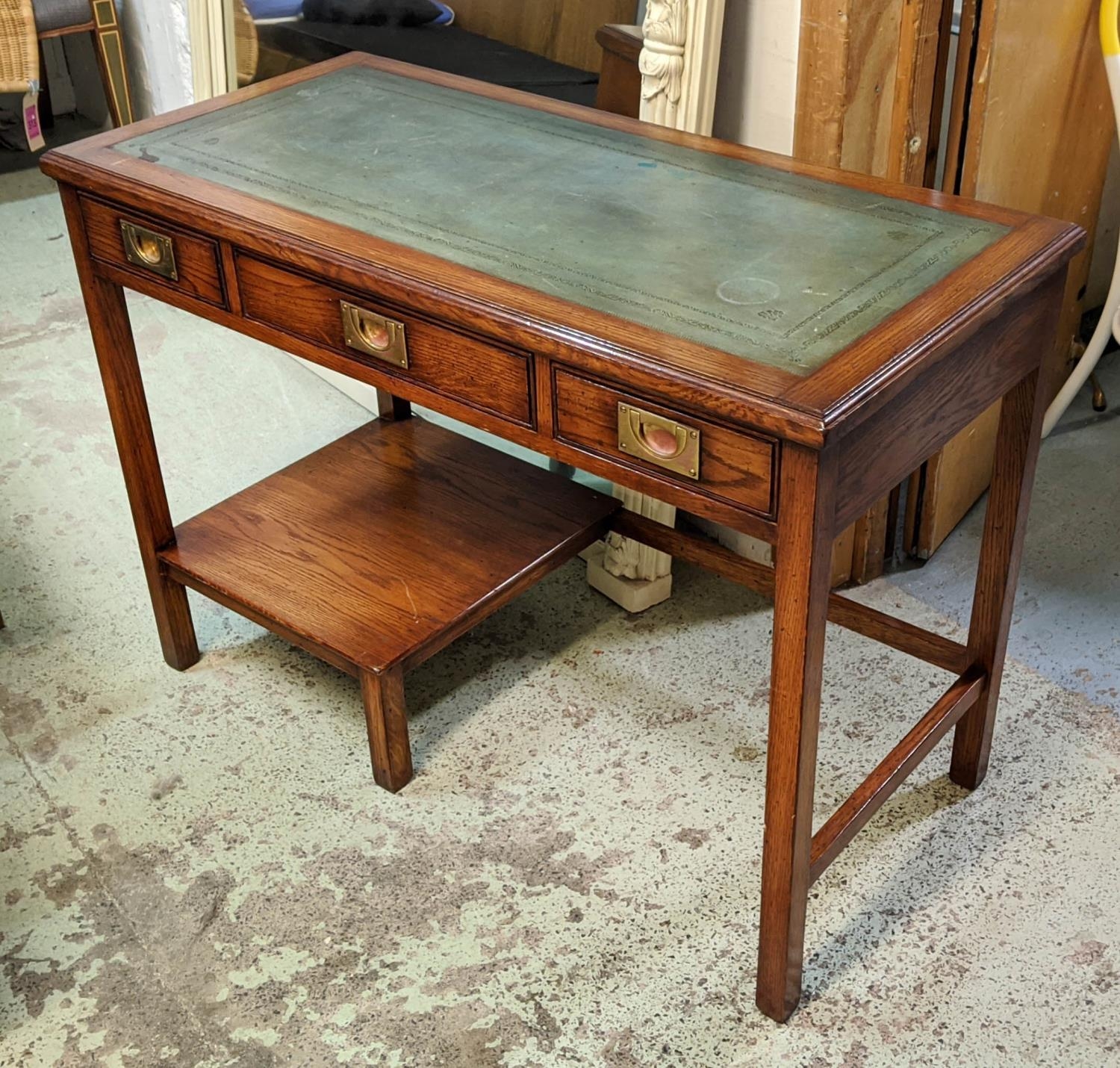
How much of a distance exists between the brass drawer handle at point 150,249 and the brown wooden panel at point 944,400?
1.05m

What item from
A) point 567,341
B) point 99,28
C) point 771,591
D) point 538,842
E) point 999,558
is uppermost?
point 567,341

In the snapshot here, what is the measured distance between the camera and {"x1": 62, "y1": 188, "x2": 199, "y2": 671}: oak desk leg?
2.12 metres

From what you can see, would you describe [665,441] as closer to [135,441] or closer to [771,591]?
[771,591]

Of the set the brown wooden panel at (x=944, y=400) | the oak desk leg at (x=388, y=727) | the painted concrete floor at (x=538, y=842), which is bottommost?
the painted concrete floor at (x=538, y=842)

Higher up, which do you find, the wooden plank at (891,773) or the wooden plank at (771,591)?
the wooden plank at (771,591)

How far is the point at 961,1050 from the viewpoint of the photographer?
1.77 m

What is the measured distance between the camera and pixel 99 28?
4219 mm

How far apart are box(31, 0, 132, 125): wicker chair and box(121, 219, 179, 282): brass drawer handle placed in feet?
8.51

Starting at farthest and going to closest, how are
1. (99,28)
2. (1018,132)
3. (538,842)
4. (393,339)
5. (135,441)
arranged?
(99,28) → (1018,132) → (135,441) → (538,842) → (393,339)

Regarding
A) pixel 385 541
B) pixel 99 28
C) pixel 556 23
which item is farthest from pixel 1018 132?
pixel 99 28

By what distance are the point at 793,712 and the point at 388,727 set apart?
795 millimetres

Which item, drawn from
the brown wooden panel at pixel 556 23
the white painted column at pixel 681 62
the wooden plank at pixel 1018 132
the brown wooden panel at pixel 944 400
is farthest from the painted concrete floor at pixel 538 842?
the brown wooden panel at pixel 556 23

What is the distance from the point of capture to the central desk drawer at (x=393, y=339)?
5.34ft

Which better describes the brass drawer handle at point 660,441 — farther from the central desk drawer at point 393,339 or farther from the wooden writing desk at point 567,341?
the central desk drawer at point 393,339
